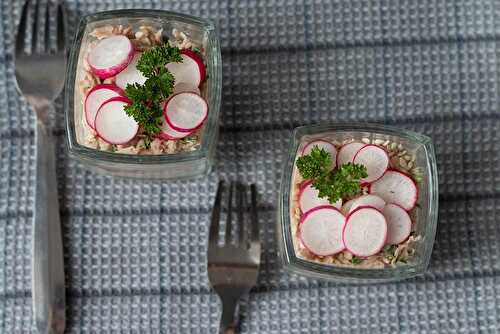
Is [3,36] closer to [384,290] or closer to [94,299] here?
[94,299]

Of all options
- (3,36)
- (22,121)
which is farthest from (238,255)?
(3,36)

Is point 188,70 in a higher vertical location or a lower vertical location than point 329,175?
higher

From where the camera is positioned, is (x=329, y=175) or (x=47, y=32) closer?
(x=329, y=175)

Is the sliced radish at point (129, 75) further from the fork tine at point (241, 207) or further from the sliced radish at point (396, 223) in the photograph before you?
the sliced radish at point (396, 223)

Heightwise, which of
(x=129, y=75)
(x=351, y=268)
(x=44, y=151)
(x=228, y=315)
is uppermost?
(x=129, y=75)

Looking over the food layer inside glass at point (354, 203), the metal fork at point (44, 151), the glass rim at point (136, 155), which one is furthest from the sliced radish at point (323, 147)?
the metal fork at point (44, 151)

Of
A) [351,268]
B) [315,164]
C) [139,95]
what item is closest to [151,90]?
[139,95]

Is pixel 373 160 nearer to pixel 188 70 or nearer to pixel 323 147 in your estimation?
pixel 323 147
